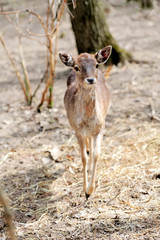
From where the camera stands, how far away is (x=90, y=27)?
796 centimetres

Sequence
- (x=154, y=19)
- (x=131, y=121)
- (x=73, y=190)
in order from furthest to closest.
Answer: (x=154, y=19) < (x=131, y=121) < (x=73, y=190)

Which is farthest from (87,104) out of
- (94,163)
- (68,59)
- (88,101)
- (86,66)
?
(94,163)

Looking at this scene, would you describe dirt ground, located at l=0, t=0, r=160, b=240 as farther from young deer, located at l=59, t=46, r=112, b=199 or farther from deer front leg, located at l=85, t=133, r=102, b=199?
young deer, located at l=59, t=46, r=112, b=199

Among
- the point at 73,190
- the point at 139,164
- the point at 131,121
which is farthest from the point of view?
the point at 131,121

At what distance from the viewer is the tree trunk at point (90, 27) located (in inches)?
304

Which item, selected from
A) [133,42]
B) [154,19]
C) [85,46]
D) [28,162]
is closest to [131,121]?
[28,162]

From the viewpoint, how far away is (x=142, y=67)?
341 inches

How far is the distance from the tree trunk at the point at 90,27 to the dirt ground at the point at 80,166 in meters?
0.86

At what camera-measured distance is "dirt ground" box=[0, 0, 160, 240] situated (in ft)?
12.1

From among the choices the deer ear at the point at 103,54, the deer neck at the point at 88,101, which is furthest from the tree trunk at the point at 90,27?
the deer neck at the point at 88,101

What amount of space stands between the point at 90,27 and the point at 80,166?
164 inches

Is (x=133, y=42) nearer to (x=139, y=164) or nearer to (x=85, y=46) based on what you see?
(x=85, y=46)

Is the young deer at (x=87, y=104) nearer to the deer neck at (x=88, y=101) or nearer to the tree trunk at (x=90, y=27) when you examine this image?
the deer neck at (x=88, y=101)

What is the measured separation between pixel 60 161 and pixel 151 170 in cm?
141
